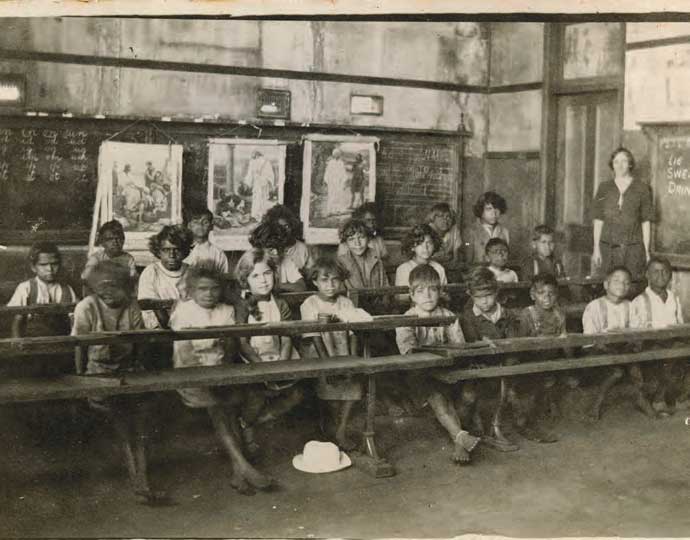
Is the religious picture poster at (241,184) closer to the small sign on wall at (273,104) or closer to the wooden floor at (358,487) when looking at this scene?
the small sign on wall at (273,104)

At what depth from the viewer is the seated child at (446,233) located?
6.78 meters

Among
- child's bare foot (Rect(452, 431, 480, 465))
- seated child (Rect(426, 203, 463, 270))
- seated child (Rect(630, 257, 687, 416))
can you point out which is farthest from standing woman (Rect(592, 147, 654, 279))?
child's bare foot (Rect(452, 431, 480, 465))

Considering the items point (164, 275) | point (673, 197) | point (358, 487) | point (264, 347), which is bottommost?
point (358, 487)

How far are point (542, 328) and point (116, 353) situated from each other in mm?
2459

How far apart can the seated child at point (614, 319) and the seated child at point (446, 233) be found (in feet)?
4.65

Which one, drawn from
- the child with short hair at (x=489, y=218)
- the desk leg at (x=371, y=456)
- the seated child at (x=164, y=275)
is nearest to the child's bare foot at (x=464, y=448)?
the desk leg at (x=371, y=456)

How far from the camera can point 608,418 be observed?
5.08m

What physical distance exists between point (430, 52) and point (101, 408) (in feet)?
17.3

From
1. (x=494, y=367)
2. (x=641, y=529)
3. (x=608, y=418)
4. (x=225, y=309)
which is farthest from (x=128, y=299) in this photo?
(x=608, y=418)

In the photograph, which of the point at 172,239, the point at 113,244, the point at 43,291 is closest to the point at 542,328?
the point at 172,239

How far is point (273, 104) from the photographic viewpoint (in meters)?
7.18

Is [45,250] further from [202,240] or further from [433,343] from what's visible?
[433,343]

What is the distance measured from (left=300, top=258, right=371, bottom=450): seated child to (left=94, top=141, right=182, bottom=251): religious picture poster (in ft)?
7.51

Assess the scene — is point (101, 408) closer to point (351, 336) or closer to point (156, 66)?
point (351, 336)
